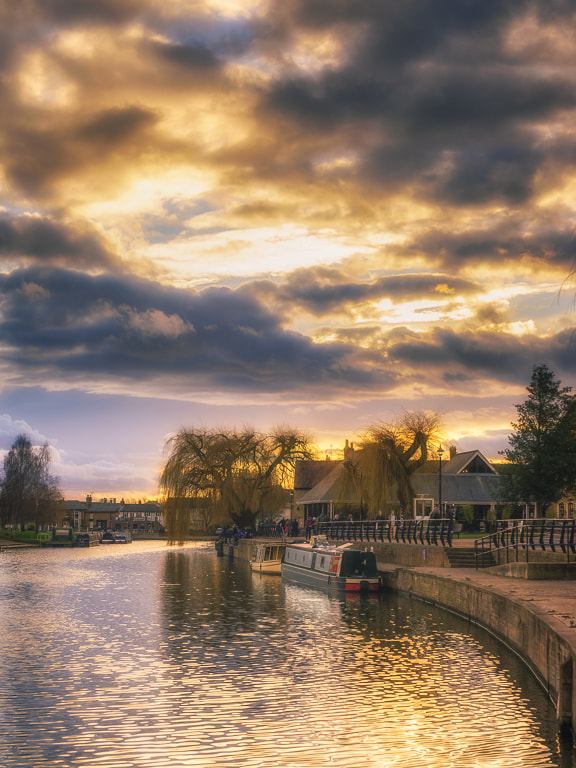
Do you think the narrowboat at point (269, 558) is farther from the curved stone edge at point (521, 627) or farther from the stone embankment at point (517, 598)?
the curved stone edge at point (521, 627)

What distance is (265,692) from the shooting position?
15.4 m

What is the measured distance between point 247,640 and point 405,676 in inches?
237

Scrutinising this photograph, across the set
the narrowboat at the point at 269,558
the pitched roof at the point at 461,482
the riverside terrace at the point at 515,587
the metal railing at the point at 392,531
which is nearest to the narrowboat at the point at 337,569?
the riverside terrace at the point at 515,587

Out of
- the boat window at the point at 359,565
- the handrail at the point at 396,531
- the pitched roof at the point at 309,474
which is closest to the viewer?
the boat window at the point at 359,565

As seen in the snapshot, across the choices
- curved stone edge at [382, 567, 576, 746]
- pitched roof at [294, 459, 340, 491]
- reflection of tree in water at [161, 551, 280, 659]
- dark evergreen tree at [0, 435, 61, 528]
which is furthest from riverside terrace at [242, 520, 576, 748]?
dark evergreen tree at [0, 435, 61, 528]

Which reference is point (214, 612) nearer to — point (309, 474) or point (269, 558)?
point (269, 558)

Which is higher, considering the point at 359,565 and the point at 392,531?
the point at 392,531

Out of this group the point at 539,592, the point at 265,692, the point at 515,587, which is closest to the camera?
the point at 265,692

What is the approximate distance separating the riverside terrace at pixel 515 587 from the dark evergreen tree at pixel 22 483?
7876 cm

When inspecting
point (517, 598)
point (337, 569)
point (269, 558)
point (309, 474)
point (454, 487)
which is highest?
point (309, 474)

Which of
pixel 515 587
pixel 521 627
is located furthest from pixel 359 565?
pixel 521 627

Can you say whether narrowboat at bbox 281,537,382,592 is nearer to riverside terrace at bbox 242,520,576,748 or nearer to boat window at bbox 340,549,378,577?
boat window at bbox 340,549,378,577

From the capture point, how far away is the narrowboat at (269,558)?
47.0m

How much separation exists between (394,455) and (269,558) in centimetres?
972
